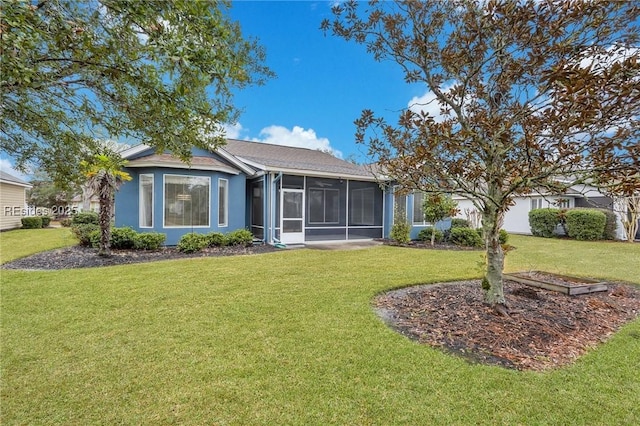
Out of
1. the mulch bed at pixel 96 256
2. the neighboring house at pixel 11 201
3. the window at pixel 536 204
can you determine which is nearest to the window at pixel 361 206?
the mulch bed at pixel 96 256

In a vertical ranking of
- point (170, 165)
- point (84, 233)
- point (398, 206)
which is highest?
point (170, 165)

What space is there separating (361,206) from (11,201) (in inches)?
923

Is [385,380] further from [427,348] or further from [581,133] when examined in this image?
[581,133]

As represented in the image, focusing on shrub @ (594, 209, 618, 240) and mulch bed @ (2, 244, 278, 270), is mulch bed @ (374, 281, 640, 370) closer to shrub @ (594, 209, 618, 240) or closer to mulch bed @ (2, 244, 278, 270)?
mulch bed @ (2, 244, 278, 270)

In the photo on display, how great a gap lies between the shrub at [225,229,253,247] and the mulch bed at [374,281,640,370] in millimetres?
7584

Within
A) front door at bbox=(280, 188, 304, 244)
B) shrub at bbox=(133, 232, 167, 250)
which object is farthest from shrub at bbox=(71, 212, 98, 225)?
front door at bbox=(280, 188, 304, 244)

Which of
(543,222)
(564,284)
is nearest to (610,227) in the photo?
(543,222)

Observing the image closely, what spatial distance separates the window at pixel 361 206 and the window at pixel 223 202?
6920 millimetres

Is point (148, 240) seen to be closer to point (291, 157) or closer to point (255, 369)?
point (255, 369)

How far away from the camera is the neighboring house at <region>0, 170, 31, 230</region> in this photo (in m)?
20.1

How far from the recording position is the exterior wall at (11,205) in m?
20.1

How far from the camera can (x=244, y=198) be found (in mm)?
14000

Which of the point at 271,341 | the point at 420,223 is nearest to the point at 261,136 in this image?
the point at 420,223

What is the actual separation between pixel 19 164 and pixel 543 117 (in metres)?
6.58
